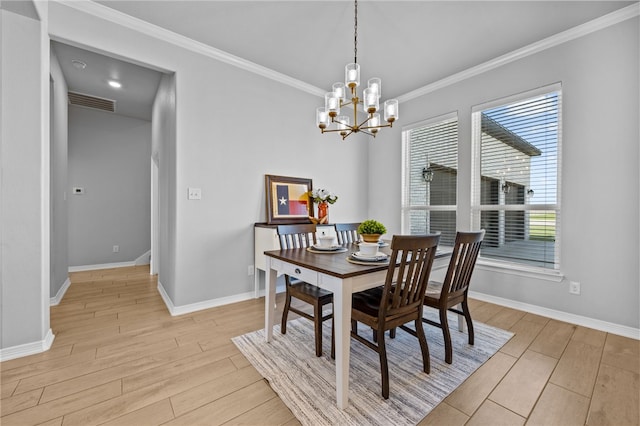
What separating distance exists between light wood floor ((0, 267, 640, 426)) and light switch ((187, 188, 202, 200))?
1244 millimetres

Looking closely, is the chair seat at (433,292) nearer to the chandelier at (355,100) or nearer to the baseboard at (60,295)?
the chandelier at (355,100)

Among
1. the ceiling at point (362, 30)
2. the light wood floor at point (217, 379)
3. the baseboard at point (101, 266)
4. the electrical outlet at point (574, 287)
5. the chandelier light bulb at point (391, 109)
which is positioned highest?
the ceiling at point (362, 30)

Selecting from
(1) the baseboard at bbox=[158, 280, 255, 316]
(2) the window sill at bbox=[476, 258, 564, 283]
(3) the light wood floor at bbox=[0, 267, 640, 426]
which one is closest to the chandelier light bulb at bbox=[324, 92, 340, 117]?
(3) the light wood floor at bbox=[0, 267, 640, 426]

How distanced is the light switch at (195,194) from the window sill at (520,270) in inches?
133

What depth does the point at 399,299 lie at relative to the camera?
5.44 feet

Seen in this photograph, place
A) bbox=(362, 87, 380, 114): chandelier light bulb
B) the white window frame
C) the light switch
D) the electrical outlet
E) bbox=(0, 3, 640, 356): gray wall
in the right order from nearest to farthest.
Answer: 1. bbox=(0, 3, 640, 356): gray wall
2. bbox=(362, 87, 380, 114): chandelier light bulb
3. the electrical outlet
4. the white window frame
5. the light switch

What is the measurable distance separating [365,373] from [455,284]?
0.92 meters

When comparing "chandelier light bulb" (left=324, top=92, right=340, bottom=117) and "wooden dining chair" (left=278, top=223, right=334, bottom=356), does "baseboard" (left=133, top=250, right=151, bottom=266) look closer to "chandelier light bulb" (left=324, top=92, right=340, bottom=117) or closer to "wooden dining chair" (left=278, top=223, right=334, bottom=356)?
"wooden dining chair" (left=278, top=223, right=334, bottom=356)

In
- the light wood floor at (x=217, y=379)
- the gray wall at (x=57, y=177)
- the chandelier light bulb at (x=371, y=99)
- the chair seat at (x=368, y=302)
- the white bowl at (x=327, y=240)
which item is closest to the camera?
the light wood floor at (x=217, y=379)

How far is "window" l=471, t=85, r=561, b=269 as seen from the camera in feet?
9.32

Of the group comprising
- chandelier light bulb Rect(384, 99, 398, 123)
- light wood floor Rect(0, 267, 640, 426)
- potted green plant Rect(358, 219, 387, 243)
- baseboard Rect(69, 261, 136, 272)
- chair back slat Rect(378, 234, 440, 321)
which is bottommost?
light wood floor Rect(0, 267, 640, 426)

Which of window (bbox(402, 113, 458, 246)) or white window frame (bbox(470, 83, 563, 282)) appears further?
window (bbox(402, 113, 458, 246))

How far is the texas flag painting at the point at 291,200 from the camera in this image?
3555 mm

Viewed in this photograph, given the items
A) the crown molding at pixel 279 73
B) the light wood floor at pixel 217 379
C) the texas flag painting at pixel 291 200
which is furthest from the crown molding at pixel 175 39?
the light wood floor at pixel 217 379
